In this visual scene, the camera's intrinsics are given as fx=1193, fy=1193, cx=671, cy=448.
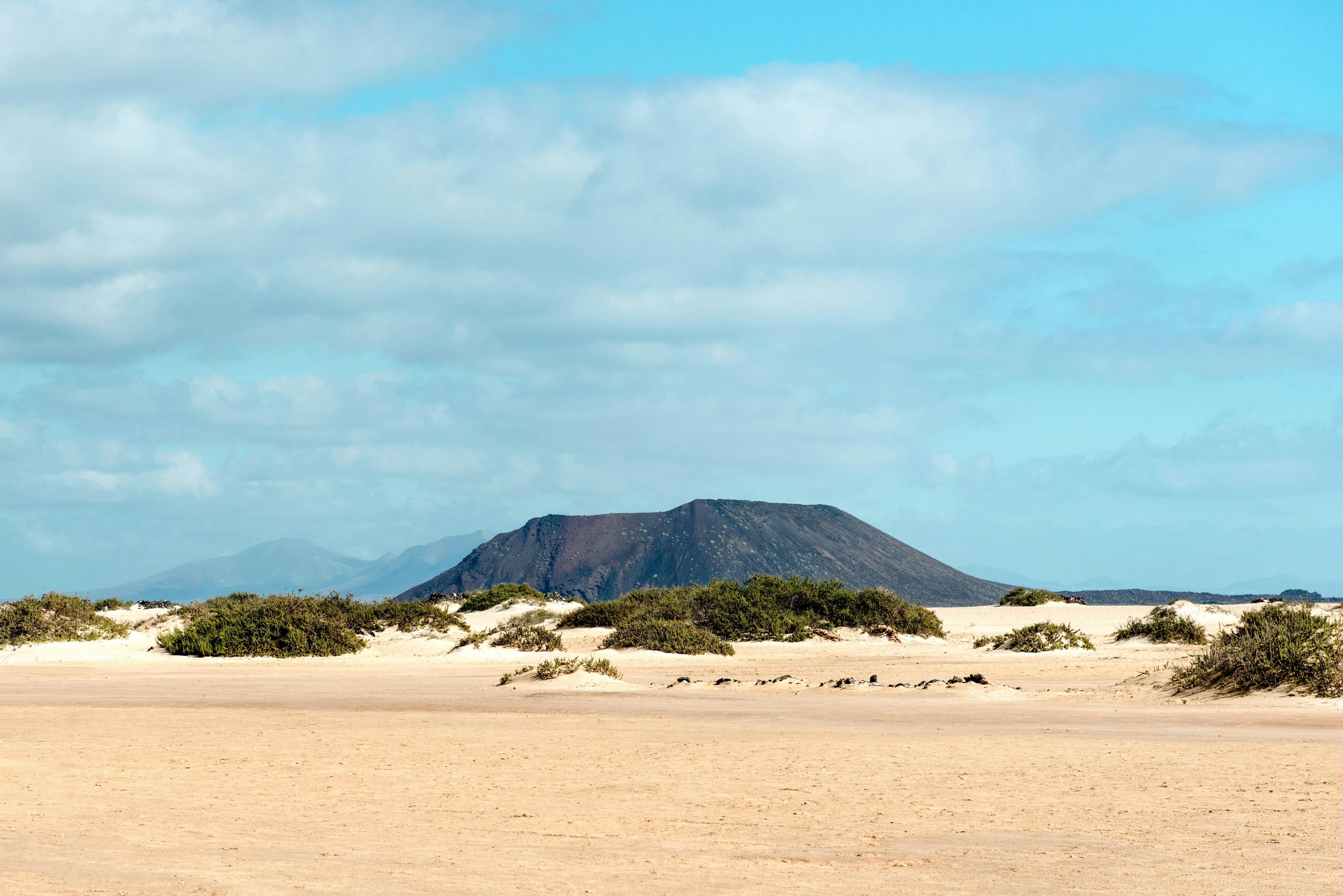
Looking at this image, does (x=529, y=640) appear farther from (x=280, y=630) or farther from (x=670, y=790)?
(x=670, y=790)

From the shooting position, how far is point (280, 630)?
31.7m

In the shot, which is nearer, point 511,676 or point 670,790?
point 670,790

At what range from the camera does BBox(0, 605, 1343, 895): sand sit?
7703mm

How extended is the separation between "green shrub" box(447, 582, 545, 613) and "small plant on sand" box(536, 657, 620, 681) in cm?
2038

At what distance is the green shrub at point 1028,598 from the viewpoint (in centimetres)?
5416

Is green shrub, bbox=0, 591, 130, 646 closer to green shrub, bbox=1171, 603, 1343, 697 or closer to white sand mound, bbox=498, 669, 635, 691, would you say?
white sand mound, bbox=498, 669, 635, 691

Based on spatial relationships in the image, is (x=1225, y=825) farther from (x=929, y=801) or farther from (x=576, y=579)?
(x=576, y=579)

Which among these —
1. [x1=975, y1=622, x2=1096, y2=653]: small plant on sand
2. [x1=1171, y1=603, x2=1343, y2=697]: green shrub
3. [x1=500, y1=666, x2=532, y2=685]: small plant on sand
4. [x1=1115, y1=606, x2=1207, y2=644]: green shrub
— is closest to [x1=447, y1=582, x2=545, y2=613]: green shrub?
[x1=975, y1=622, x2=1096, y2=653]: small plant on sand

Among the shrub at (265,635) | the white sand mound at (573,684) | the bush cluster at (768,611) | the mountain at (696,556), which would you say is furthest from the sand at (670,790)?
the mountain at (696,556)

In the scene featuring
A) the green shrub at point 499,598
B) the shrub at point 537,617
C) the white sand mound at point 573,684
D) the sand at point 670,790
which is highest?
the green shrub at point 499,598

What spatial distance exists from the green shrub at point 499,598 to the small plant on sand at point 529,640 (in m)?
10.4

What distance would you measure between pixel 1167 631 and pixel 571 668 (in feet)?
63.9

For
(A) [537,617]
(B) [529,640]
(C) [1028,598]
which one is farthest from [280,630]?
(C) [1028,598]

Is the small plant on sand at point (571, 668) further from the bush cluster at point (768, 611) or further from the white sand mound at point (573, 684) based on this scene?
the bush cluster at point (768, 611)
